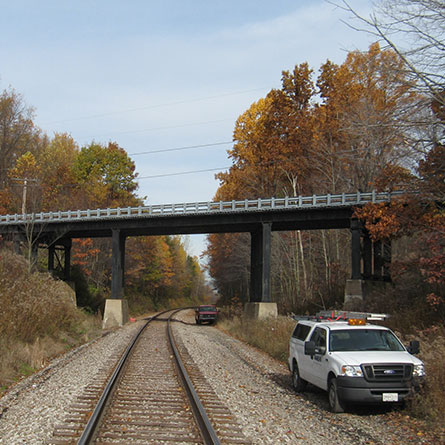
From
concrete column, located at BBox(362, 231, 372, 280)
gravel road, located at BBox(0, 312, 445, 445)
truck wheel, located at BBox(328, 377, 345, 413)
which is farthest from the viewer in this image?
concrete column, located at BBox(362, 231, 372, 280)

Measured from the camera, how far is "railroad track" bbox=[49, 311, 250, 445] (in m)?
7.87

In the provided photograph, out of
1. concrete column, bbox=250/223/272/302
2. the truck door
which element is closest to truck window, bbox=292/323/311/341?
the truck door

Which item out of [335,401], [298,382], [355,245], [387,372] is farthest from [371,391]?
[355,245]

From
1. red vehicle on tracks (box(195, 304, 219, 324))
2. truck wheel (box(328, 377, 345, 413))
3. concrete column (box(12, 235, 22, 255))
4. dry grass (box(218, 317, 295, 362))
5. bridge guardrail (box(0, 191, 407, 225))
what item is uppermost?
bridge guardrail (box(0, 191, 407, 225))

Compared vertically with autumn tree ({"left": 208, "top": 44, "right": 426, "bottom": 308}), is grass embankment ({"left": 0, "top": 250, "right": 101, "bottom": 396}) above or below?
below

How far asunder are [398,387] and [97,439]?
18.6 feet

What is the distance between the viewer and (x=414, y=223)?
68.9ft

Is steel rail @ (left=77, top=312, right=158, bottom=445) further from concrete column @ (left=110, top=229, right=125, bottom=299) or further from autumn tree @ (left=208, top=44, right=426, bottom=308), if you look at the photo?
concrete column @ (left=110, top=229, right=125, bottom=299)

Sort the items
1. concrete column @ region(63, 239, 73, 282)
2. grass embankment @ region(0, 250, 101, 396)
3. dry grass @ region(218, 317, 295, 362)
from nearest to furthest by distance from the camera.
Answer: grass embankment @ region(0, 250, 101, 396) < dry grass @ region(218, 317, 295, 362) < concrete column @ region(63, 239, 73, 282)

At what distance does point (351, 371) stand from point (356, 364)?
166mm

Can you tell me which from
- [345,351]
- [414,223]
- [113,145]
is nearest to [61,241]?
[113,145]

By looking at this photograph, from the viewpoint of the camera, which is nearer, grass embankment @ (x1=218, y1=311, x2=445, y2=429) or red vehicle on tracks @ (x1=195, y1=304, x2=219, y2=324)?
grass embankment @ (x1=218, y1=311, x2=445, y2=429)

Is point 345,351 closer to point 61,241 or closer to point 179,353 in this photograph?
point 179,353

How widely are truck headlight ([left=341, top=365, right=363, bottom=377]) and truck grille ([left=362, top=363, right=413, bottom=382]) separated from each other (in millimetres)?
97
